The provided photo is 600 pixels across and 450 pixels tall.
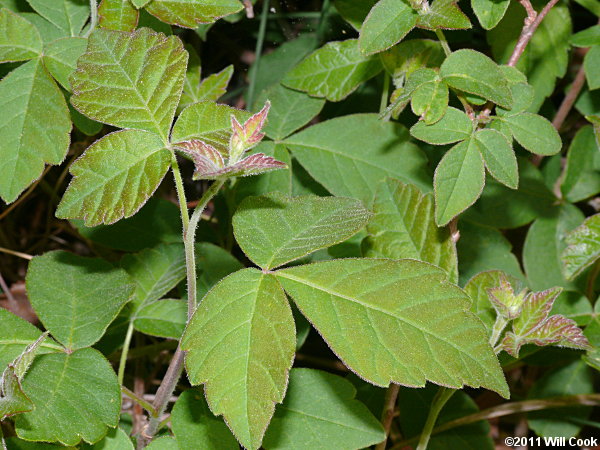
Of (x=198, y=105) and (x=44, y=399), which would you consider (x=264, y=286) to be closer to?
(x=198, y=105)

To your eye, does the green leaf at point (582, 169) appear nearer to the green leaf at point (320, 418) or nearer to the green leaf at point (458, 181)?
the green leaf at point (458, 181)

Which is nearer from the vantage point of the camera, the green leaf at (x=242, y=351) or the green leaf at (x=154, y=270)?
the green leaf at (x=242, y=351)

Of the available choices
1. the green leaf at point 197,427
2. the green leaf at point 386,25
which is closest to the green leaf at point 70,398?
the green leaf at point 197,427

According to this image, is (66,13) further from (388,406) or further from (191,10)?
(388,406)

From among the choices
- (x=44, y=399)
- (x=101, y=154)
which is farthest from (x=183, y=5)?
(x=44, y=399)

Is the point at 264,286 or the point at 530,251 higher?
the point at 264,286

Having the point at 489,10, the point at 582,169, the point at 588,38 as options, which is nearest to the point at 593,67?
the point at 588,38

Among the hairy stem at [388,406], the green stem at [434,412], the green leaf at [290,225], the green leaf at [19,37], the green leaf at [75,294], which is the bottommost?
the hairy stem at [388,406]
